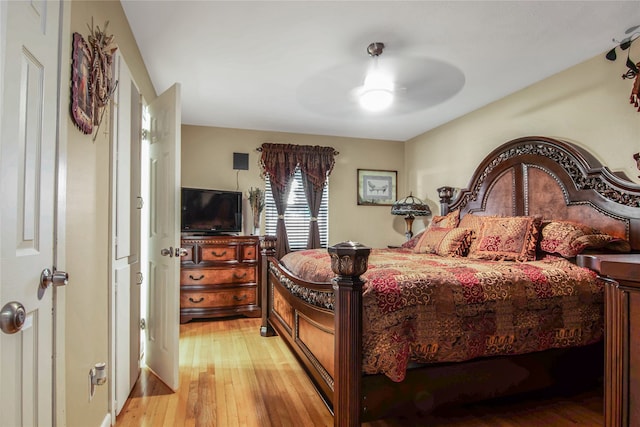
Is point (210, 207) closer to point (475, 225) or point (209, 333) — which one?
point (209, 333)

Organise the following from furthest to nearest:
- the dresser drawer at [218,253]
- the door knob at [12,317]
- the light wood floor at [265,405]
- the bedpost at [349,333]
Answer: the dresser drawer at [218,253], the light wood floor at [265,405], the bedpost at [349,333], the door knob at [12,317]

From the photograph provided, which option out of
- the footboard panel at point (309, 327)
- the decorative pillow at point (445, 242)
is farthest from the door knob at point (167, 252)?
the decorative pillow at point (445, 242)

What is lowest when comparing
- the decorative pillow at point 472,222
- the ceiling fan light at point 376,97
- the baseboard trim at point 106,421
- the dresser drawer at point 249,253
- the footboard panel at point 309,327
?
the baseboard trim at point 106,421

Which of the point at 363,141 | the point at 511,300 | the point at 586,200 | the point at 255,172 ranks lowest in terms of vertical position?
the point at 511,300

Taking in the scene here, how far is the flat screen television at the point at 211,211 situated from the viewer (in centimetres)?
427

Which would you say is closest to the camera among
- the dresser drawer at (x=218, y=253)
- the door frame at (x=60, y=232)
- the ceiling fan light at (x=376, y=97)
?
the door frame at (x=60, y=232)

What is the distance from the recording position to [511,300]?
6.36 ft

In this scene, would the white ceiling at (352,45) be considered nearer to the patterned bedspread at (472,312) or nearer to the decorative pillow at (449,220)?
the decorative pillow at (449,220)

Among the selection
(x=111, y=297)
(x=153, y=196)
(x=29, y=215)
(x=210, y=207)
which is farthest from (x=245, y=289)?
(x=29, y=215)

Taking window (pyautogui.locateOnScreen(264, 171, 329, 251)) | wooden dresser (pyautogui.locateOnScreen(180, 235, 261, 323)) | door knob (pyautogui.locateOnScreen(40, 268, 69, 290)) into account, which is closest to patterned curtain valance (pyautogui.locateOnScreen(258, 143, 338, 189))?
window (pyautogui.locateOnScreen(264, 171, 329, 251))

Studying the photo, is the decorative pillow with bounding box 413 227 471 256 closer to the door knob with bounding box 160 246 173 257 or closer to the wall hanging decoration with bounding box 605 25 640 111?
the wall hanging decoration with bounding box 605 25 640 111

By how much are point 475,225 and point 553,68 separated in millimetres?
1587

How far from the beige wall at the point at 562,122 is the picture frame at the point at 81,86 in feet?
11.7

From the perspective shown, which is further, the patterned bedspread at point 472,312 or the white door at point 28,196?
the patterned bedspread at point 472,312
